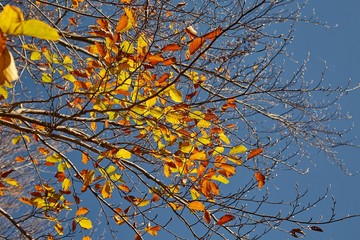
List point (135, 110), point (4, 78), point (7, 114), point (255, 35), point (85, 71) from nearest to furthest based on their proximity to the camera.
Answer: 1. point (4, 78)
2. point (135, 110)
3. point (7, 114)
4. point (85, 71)
5. point (255, 35)

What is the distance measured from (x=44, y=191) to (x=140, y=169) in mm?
702

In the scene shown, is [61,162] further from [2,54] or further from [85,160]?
[2,54]

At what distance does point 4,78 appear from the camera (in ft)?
2.27

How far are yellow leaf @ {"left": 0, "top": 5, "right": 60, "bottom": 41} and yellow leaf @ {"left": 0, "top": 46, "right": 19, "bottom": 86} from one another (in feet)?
0.17

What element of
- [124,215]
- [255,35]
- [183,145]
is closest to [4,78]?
[183,145]

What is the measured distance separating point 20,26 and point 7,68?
8 cm

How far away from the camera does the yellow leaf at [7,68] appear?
0.69 m

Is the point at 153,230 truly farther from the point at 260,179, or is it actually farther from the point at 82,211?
the point at 260,179

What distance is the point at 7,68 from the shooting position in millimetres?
686

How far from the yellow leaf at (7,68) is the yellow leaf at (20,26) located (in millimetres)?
51

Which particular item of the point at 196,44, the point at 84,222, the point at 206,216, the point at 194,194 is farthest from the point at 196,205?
the point at 196,44

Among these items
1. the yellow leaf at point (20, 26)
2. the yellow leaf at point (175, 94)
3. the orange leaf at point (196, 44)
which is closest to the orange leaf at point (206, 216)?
the yellow leaf at point (175, 94)

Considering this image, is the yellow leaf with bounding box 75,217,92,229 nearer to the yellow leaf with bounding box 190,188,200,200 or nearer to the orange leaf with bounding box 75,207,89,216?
the orange leaf with bounding box 75,207,89,216

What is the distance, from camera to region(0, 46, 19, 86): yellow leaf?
27.0 inches
